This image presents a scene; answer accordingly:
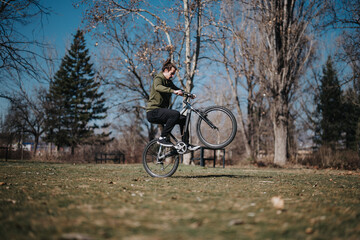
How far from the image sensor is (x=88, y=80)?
37688 millimetres

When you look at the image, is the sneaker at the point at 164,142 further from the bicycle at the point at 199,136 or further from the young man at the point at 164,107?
the bicycle at the point at 199,136

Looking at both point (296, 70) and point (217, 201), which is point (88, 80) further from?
point (217, 201)

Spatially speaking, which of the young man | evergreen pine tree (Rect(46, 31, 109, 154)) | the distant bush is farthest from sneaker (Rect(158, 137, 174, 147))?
evergreen pine tree (Rect(46, 31, 109, 154))

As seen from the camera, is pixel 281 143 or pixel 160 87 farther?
pixel 281 143

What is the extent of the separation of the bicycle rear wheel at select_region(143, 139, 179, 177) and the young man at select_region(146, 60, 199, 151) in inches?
14.6

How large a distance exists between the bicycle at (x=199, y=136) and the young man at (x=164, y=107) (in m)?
0.19

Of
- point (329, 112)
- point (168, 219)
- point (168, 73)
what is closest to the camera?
point (168, 219)

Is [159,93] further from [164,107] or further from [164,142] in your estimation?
[164,142]

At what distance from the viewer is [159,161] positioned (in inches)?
259

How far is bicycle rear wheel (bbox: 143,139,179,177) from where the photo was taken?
6449 millimetres

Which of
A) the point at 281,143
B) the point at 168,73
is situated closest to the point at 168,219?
the point at 168,73

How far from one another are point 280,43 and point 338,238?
17.0m

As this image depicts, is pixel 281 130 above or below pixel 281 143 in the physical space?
above

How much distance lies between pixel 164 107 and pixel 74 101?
33.2 meters
